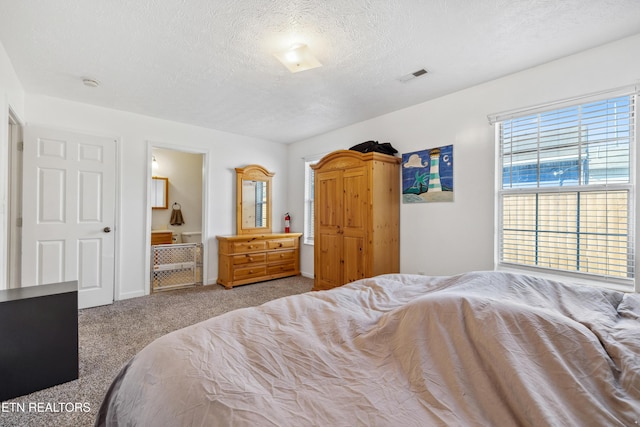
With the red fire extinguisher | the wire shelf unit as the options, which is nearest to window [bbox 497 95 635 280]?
the red fire extinguisher

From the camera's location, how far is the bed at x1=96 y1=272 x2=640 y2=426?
0.72 meters

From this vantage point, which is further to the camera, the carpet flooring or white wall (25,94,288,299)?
white wall (25,94,288,299)

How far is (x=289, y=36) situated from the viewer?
2143mm

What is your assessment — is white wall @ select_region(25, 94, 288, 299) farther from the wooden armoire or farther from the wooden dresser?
A: the wooden armoire

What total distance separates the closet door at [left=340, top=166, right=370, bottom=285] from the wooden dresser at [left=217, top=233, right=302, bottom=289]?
154 centimetres

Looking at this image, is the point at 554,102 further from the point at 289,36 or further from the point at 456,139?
the point at 289,36

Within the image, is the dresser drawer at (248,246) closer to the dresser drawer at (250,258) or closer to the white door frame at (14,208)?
the dresser drawer at (250,258)

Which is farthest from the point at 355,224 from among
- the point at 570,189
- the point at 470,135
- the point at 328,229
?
the point at 570,189

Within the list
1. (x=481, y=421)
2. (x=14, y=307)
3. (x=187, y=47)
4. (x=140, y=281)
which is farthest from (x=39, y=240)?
(x=481, y=421)

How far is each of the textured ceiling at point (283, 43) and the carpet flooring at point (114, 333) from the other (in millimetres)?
2455

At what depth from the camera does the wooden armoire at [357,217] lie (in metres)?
3.34

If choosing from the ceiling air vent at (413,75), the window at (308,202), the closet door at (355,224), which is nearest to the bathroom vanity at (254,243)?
the window at (308,202)

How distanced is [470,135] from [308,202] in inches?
110

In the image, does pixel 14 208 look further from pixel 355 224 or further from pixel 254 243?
pixel 355 224
